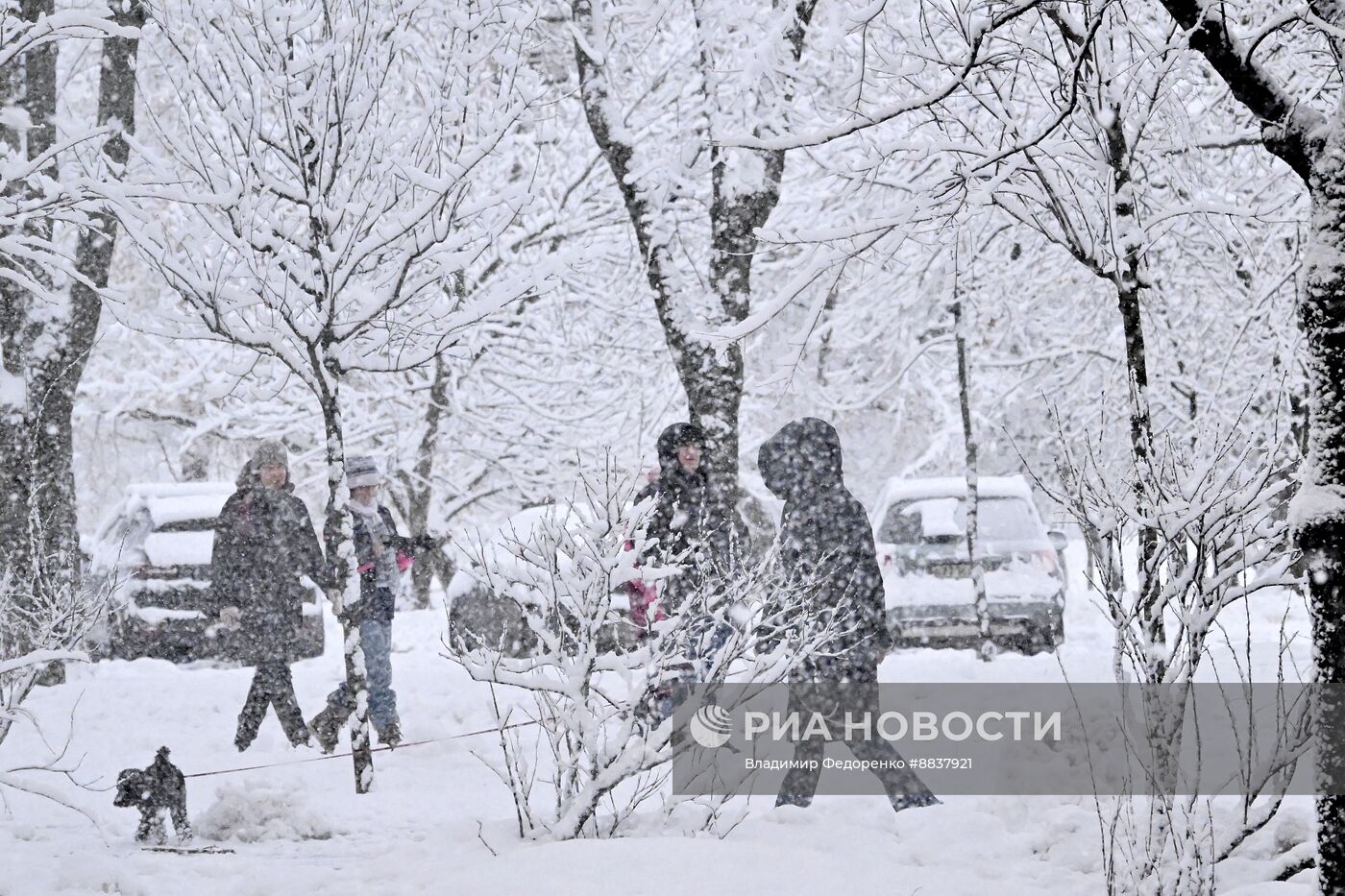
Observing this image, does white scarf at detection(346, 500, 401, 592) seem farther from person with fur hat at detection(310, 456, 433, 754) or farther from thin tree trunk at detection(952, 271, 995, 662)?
thin tree trunk at detection(952, 271, 995, 662)

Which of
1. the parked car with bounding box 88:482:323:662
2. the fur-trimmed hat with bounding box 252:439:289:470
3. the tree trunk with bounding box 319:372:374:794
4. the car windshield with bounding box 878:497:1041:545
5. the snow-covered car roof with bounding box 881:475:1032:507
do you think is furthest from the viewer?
the snow-covered car roof with bounding box 881:475:1032:507

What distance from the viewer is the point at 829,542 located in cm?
569

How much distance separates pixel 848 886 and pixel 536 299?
10.9m

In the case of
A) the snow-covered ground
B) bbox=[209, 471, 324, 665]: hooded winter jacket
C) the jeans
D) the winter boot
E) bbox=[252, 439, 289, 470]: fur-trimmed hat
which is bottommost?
the snow-covered ground

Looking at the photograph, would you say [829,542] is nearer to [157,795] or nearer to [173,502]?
[157,795]

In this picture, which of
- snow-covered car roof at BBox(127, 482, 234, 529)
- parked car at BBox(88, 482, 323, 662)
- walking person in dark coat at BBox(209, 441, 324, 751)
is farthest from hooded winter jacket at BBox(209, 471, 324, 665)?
snow-covered car roof at BBox(127, 482, 234, 529)

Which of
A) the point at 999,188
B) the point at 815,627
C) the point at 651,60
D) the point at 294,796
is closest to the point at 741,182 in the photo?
the point at 999,188

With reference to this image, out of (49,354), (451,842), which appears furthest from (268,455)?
(451,842)

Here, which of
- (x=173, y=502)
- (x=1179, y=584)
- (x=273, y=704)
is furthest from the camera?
(x=173, y=502)

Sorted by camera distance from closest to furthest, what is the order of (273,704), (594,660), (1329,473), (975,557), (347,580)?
(1329,473) → (594,660) → (347,580) → (273,704) → (975,557)

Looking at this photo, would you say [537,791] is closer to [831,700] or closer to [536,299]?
[831,700]

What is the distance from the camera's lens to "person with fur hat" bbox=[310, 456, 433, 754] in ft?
24.3

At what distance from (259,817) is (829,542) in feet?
9.24

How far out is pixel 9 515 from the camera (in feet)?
30.2
